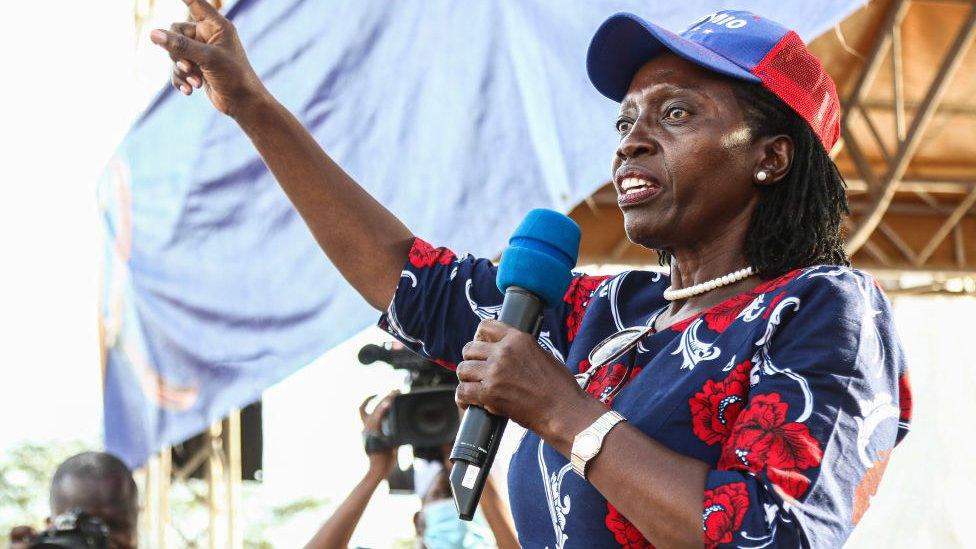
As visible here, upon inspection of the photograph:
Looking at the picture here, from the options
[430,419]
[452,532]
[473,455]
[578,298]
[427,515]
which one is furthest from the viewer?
[430,419]

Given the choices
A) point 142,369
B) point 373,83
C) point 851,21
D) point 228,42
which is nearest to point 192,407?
point 142,369

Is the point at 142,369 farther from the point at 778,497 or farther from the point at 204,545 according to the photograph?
the point at 778,497

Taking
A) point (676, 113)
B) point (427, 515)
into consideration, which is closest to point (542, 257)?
point (676, 113)

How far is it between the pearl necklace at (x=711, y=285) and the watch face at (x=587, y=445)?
404 millimetres

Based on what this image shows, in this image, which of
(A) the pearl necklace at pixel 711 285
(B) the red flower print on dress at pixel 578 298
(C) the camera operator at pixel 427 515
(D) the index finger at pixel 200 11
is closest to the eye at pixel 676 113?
(A) the pearl necklace at pixel 711 285

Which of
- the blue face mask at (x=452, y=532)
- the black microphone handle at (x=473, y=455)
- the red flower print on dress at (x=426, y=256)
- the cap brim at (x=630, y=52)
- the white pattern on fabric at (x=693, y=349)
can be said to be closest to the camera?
the black microphone handle at (x=473, y=455)

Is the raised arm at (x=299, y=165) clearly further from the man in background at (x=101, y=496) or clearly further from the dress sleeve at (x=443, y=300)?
the man in background at (x=101, y=496)

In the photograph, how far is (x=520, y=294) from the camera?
5.20ft

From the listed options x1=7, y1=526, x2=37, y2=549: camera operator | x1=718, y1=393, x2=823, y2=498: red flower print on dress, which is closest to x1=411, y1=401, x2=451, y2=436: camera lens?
x1=7, y1=526, x2=37, y2=549: camera operator

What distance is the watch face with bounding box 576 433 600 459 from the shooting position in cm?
139

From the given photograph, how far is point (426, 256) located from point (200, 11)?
57cm

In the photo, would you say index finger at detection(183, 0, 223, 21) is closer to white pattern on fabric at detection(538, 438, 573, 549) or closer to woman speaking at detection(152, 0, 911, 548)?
woman speaking at detection(152, 0, 911, 548)

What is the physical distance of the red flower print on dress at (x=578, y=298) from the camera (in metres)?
1.99

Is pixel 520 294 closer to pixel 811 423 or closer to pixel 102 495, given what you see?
pixel 811 423
